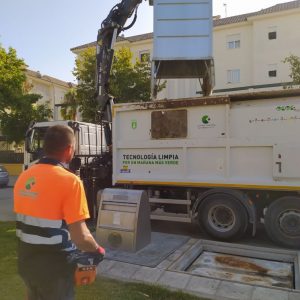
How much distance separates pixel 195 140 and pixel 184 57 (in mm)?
2423

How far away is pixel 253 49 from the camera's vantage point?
100 feet

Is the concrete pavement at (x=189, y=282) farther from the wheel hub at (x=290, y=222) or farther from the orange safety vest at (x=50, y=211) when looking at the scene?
the orange safety vest at (x=50, y=211)

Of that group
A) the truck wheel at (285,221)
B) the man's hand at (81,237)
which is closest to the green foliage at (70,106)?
the truck wheel at (285,221)

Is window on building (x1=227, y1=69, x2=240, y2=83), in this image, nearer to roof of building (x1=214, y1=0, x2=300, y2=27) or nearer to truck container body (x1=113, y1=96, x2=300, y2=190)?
roof of building (x1=214, y1=0, x2=300, y2=27)

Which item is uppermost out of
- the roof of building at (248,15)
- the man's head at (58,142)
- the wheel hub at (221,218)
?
the roof of building at (248,15)

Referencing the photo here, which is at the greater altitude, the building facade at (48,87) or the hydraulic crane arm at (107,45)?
the building facade at (48,87)

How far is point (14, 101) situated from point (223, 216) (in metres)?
17.7

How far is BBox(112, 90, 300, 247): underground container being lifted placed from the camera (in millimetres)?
6680

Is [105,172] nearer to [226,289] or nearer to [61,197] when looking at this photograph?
[226,289]

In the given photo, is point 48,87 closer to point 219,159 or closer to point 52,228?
point 219,159

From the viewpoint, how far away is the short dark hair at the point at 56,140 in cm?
260

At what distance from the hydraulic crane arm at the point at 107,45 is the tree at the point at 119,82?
10963 millimetres

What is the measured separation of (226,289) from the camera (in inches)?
180

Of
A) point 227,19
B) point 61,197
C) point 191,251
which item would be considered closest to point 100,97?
point 191,251
